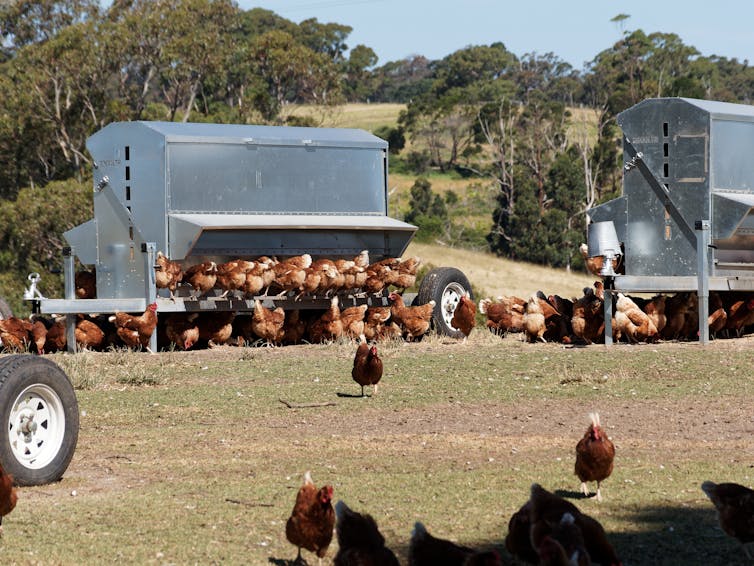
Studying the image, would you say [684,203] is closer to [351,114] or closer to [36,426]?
[36,426]

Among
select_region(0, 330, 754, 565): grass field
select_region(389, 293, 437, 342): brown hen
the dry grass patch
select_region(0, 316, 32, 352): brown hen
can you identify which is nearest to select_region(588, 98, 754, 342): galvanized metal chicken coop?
select_region(0, 330, 754, 565): grass field

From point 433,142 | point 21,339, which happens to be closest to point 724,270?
point 21,339

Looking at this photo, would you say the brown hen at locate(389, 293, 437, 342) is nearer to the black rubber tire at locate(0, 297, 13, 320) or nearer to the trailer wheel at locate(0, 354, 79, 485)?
the black rubber tire at locate(0, 297, 13, 320)

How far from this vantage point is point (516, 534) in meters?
6.52

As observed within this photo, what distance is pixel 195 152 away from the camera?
61.0 ft

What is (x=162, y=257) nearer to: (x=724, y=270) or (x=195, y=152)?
(x=195, y=152)

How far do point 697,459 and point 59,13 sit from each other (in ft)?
161

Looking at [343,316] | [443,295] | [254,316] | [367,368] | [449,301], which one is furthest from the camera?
[449,301]

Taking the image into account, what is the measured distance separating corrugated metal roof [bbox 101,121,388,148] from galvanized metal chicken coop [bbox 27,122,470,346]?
2cm

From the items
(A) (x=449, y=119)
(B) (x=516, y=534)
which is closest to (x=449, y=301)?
(B) (x=516, y=534)

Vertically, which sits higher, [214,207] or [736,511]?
[214,207]

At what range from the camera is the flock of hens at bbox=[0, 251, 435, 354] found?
17.8 metres

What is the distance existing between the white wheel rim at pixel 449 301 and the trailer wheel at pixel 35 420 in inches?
464

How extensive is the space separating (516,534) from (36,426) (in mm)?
3952
